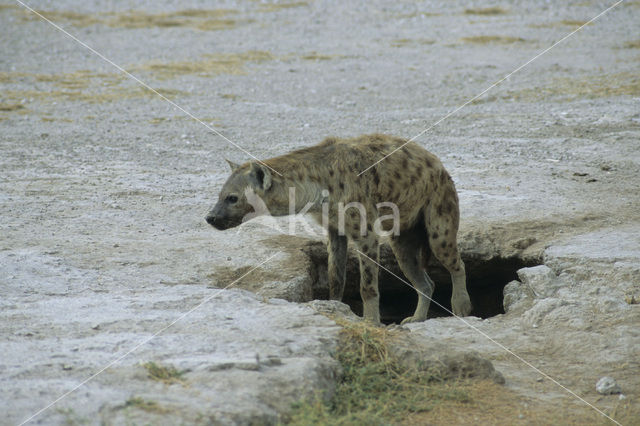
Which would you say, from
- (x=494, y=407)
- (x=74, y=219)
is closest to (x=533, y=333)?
(x=494, y=407)

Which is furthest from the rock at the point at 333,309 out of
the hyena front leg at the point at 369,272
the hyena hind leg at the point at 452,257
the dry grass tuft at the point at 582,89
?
the dry grass tuft at the point at 582,89

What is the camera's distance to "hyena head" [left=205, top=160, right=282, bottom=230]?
12.4 feet

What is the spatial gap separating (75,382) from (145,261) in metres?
1.55

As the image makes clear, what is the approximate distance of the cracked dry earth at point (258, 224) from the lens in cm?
270

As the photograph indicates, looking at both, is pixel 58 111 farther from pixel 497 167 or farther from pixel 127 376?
pixel 127 376

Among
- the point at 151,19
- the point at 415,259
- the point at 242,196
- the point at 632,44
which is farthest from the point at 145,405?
the point at 151,19

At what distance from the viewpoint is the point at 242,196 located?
3.80m

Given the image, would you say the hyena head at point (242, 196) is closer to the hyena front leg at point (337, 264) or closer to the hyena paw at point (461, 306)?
the hyena front leg at point (337, 264)

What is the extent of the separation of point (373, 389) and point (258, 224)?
2.11 m

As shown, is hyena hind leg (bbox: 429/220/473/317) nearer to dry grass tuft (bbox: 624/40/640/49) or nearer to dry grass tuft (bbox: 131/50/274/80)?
dry grass tuft (bbox: 131/50/274/80)

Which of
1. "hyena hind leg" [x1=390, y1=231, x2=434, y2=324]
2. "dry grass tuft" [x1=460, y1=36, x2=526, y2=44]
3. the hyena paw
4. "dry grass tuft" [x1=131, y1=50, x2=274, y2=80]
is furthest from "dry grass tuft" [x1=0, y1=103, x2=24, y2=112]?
"dry grass tuft" [x1=460, y1=36, x2=526, y2=44]

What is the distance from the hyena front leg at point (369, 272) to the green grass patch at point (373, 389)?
3.01ft

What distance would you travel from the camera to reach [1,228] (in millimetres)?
4422

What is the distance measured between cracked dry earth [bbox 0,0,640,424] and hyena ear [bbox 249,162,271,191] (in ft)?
1.73
